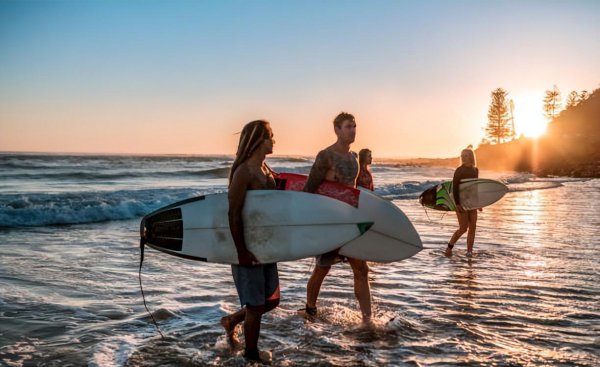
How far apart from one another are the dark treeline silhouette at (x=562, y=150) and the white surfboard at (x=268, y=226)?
41512 millimetres

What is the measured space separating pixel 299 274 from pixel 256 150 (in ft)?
13.2

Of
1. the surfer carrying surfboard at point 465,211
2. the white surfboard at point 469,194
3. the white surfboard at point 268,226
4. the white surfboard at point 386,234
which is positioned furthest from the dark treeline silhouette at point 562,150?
the white surfboard at point 268,226

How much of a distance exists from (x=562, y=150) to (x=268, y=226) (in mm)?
54296

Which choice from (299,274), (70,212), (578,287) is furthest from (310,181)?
(70,212)

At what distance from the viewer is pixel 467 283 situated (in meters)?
6.64

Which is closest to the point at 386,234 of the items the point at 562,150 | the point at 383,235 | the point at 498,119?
the point at 383,235

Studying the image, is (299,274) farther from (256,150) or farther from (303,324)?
(256,150)

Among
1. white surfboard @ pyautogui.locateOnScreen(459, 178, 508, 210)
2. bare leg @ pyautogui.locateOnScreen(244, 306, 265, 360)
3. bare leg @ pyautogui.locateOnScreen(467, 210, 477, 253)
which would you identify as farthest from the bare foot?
white surfboard @ pyautogui.locateOnScreen(459, 178, 508, 210)

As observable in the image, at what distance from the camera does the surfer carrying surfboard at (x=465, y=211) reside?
873cm

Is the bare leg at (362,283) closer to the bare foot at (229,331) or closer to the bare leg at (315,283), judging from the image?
the bare leg at (315,283)

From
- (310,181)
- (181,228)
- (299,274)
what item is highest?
(310,181)

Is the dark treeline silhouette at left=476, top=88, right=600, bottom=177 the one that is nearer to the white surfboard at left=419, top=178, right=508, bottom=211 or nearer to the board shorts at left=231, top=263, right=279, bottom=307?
the white surfboard at left=419, top=178, right=508, bottom=211

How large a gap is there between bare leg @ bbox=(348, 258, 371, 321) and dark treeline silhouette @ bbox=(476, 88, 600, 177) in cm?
4065

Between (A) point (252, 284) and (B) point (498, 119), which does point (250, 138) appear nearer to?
(A) point (252, 284)
